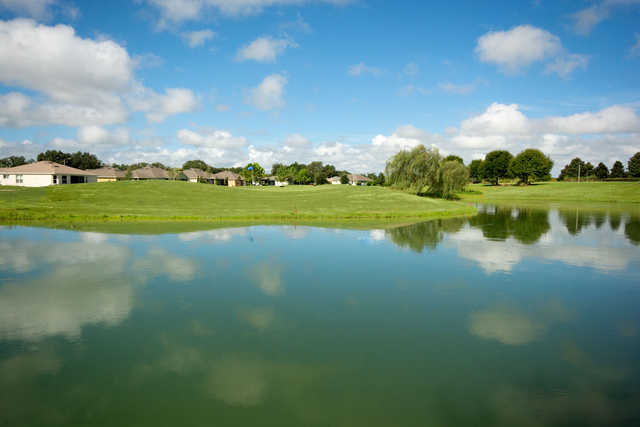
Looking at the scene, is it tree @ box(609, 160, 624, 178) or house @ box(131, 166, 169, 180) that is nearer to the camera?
house @ box(131, 166, 169, 180)

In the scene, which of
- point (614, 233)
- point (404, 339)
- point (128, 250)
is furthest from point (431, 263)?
point (614, 233)

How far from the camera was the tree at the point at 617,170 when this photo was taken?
12711 cm

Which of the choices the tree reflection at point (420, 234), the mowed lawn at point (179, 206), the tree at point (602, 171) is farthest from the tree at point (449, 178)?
the tree at point (602, 171)

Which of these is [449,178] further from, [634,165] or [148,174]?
[634,165]

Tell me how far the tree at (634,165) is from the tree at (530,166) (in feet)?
85.1

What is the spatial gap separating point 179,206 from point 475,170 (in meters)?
→ 126

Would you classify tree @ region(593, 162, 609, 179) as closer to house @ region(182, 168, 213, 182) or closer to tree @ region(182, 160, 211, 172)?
house @ region(182, 168, 213, 182)

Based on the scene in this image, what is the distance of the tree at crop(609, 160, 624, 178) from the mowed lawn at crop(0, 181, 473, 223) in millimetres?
119690

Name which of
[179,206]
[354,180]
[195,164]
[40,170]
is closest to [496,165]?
[354,180]

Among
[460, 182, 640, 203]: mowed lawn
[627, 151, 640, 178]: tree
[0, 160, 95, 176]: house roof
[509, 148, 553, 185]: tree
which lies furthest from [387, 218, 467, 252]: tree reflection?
[627, 151, 640, 178]: tree

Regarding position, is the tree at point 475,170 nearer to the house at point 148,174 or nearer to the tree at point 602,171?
the tree at point 602,171

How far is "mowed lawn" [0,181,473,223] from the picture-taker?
3259 centimetres

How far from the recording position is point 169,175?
372 feet

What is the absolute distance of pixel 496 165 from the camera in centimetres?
12212
